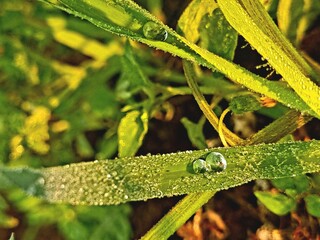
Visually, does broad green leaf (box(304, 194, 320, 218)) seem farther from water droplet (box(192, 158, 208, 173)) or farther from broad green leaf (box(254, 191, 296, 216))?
water droplet (box(192, 158, 208, 173))

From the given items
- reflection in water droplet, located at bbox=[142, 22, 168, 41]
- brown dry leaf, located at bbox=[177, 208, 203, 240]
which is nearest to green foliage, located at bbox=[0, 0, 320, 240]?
reflection in water droplet, located at bbox=[142, 22, 168, 41]


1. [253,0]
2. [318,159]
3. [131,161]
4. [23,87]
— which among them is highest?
[253,0]

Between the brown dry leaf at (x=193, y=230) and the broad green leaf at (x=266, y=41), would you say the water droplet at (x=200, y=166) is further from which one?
the brown dry leaf at (x=193, y=230)

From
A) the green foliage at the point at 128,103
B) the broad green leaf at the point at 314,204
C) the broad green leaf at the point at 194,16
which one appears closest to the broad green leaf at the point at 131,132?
the green foliage at the point at 128,103

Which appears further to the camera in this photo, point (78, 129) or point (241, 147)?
point (78, 129)

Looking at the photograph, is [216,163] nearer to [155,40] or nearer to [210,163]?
[210,163]

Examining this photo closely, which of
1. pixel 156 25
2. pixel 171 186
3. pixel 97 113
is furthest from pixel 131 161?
pixel 97 113

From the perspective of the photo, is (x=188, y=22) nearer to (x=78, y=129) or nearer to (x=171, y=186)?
(x=171, y=186)
